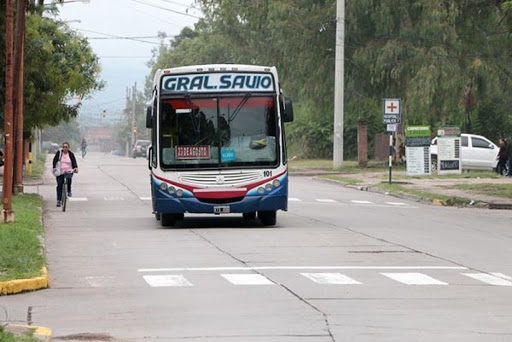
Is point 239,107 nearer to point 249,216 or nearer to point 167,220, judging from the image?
point 167,220

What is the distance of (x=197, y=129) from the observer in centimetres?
2425

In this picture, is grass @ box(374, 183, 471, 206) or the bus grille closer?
the bus grille

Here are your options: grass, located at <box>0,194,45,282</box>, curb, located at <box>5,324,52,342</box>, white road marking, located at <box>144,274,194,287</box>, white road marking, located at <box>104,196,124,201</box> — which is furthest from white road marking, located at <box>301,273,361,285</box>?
white road marking, located at <box>104,196,124,201</box>

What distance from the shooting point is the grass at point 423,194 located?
35.4m

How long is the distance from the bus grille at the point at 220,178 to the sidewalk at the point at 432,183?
12.1 metres

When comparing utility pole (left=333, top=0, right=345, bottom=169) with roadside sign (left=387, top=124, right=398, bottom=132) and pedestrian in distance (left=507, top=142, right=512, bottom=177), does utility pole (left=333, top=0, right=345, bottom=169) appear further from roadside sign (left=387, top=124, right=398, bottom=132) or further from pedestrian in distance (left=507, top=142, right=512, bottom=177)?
roadside sign (left=387, top=124, right=398, bottom=132)

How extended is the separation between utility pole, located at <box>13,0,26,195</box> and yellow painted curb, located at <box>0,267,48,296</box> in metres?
13.4

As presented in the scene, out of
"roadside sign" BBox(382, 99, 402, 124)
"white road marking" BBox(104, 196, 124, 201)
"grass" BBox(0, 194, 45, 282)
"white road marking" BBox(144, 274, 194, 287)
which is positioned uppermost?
"roadside sign" BBox(382, 99, 402, 124)

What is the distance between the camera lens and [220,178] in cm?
2405

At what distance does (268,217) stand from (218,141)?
2.04 metres

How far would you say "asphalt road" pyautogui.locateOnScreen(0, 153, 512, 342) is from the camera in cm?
1159

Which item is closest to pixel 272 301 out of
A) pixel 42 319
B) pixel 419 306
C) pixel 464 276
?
pixel 419 306

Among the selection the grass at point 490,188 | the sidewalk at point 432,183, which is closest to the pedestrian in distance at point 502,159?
the sidewalk at point 432,183

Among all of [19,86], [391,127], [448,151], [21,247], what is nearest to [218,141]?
[21,247]
